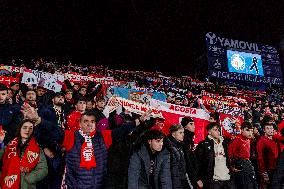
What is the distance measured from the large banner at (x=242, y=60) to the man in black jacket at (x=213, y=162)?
21555mm

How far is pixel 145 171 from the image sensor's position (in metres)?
4.57

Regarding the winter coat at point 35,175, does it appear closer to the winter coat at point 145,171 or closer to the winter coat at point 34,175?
the winter coat at point 34,175

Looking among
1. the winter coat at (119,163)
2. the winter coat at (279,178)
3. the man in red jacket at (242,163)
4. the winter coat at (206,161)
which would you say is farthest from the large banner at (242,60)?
the winter coat at (119,163)

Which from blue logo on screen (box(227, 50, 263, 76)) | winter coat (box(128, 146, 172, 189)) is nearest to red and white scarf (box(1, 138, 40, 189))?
winter coat (box(128, 146, 172, 189))

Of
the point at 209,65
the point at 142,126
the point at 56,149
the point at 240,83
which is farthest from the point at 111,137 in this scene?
the point at 240,83

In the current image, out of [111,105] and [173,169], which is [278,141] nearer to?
[173,169]

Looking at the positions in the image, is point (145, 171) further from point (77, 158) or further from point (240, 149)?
point (240, 149)

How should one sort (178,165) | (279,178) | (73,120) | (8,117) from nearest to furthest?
(279,178)
(178,165)
(8,117)
(73,120)

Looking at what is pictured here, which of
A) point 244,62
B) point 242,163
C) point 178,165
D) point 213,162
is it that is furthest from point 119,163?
point 244,62

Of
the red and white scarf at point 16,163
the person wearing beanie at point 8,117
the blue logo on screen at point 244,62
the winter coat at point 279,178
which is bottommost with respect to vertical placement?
the winter coat at point 279,178

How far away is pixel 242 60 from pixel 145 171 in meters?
26.6

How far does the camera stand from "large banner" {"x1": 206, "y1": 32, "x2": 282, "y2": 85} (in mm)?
27766

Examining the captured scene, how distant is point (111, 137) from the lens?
4.88 metres

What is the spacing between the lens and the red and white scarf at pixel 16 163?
414 centimetres
